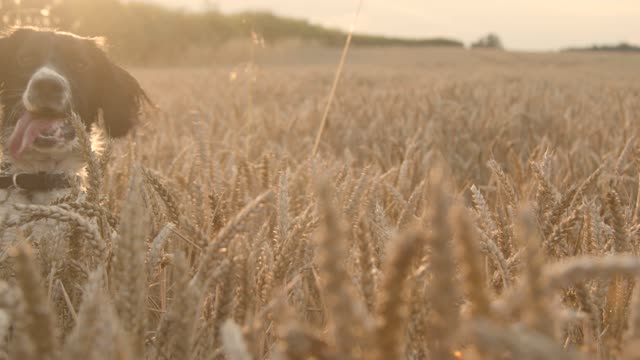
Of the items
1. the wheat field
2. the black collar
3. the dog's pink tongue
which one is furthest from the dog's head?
the wheat field

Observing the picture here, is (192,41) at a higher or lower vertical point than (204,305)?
lower

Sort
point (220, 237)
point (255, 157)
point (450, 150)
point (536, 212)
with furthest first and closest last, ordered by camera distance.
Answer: point (450, 150) < point (255, 157) < point (536, 212) < point (220, 237)

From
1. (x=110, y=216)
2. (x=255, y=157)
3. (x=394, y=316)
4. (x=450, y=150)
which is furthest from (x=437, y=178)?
(x=450, y=150)

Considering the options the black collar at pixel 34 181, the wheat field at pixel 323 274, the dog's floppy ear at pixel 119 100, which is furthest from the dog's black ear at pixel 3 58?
the wheat field at pixel 323 274

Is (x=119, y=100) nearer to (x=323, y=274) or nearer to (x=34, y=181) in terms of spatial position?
(x=34, y=181)

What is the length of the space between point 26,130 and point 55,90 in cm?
22

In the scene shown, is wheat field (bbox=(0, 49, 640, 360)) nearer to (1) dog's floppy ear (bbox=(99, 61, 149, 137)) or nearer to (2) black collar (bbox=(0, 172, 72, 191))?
(2) black collar (bbox=(0, 172, 72, 191))

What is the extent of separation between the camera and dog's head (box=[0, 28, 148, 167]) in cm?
304

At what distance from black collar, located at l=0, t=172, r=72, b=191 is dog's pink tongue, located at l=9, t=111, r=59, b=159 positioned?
0.94ft

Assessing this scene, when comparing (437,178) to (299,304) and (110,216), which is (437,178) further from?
(110,216)

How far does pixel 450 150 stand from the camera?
3.79 meters

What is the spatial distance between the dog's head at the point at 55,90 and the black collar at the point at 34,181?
0.26 meters

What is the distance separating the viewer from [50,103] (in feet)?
9.96

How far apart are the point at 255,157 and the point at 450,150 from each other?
112 cm
